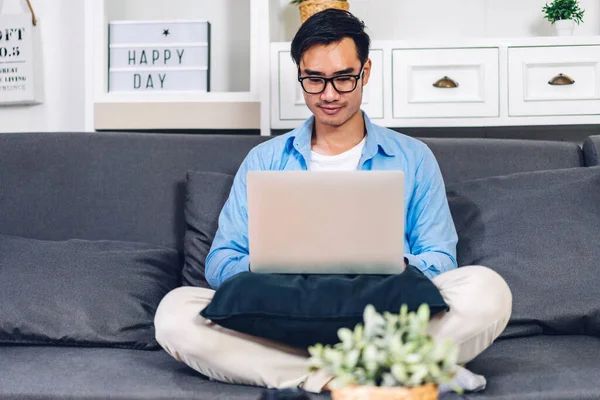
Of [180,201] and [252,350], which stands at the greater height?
[180,201]

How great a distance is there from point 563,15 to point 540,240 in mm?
1124

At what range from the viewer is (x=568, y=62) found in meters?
2.66

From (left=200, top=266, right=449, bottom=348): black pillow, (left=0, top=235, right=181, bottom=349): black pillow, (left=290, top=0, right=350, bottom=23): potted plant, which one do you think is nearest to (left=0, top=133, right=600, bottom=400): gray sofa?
(left=0, top=235, right=181, bottom=349): black pillow

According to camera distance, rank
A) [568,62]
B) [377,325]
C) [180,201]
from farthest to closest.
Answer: [568,62]
[180,201]
[377,325]

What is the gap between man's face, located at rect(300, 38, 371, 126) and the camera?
6.85 ft

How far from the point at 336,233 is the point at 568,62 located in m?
1.47

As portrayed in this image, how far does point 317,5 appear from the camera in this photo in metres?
2.73

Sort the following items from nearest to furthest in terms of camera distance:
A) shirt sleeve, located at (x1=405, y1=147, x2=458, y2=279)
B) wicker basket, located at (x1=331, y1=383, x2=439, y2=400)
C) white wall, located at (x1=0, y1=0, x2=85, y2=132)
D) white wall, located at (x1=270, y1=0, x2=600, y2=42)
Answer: wicker basket, located at (x1=331, y1=383, x2=439, y2=400) < shirt sleeve, located at (x1=405, y1=147, x2=458, y2=279) < white wall, located at (x1=270, y1=0, x2=600, y2=42) < white wall, located at (x1=0, y1=0, x2=85, y2=132)

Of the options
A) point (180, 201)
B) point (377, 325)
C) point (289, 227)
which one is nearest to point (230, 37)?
point (180, 201)

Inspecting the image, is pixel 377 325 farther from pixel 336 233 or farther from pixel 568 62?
pixel 568 62

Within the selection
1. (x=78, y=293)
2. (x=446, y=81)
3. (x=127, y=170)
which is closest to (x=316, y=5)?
(x=446, y=81)

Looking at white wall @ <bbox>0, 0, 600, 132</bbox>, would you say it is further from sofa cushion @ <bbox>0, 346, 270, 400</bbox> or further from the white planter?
sofa cushion @ <bbox>0, 346, 270, 400</bbox>

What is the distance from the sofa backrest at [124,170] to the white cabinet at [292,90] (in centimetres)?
38

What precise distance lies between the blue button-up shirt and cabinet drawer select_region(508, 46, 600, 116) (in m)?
0.70
